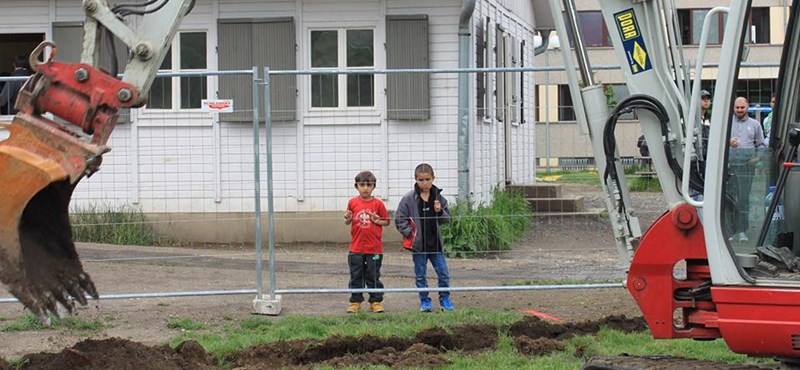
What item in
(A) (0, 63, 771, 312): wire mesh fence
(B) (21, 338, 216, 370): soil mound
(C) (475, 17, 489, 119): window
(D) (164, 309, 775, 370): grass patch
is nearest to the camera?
(B) (21, 338, 216, 370): soil mound

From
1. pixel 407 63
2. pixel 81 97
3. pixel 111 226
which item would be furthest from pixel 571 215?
pixel 81 97

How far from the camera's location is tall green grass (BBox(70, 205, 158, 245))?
43.1 ft

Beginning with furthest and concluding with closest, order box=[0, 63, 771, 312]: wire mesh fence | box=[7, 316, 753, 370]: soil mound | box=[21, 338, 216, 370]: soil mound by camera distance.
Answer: box=[0, 63, 771, 312]: wire mesh fence → box=[7, 316, 753, 370]: soil mound → box=[21, 338, 216, 370]: soil mound

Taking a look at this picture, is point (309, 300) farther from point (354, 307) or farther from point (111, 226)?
point (111, 226)

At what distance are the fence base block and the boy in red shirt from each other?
0.67 meters

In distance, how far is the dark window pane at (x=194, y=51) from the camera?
16.5 meters

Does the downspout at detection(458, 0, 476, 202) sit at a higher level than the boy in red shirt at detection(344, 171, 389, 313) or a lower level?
higher

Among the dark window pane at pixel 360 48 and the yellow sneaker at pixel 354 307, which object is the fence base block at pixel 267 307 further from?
the dark window pane at pixel 360 48

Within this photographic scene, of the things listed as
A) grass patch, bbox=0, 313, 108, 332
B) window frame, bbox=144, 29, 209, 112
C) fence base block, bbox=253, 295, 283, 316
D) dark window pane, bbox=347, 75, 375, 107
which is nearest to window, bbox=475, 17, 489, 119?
dark window pane, bbox=347, 75, 375, 107

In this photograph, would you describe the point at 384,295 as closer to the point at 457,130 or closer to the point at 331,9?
the point at 457,130

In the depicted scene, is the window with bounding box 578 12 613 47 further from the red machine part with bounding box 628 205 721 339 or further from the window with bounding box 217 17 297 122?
the window with bounding box 217 17 297 122

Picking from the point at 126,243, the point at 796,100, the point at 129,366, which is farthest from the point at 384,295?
the point at 796,100

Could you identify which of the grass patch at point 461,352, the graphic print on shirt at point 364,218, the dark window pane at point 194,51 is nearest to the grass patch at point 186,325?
the grass patch at point 461,352

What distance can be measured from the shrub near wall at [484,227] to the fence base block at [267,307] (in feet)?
6.94
